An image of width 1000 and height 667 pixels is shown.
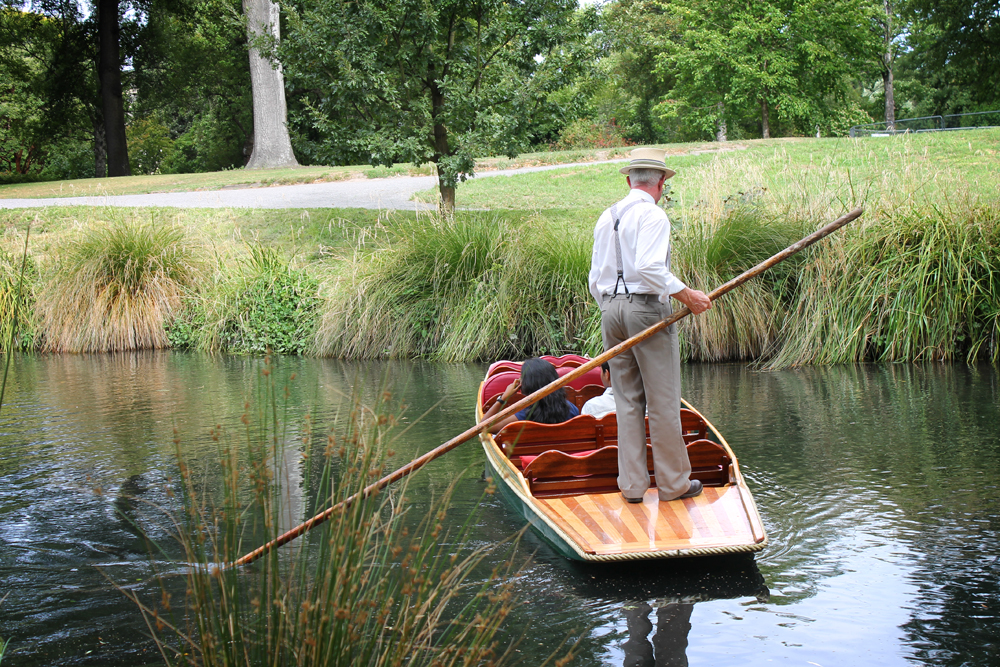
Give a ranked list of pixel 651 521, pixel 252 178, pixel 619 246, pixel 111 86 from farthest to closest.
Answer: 1. pixel 111 86
2. pixel 252 178
3. pixel 619 246
4. pixel 651 521

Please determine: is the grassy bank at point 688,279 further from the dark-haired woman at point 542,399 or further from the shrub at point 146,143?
the shrub at point 146,143

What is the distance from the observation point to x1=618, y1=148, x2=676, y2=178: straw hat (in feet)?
15.6

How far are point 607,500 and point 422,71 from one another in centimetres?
1080

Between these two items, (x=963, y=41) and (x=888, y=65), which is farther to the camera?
(x=888, y=65)

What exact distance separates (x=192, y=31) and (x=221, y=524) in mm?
31092

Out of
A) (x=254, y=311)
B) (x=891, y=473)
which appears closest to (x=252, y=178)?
(x=254, y=311)

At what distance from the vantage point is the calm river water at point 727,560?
12.4ft

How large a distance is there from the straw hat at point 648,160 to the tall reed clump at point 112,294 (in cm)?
1066

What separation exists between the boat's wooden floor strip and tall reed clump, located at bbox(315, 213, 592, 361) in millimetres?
6437

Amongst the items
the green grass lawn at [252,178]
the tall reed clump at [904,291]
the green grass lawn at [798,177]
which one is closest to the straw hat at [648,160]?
the tall reed clump at [904,291]

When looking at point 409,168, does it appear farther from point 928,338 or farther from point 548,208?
point 928,338

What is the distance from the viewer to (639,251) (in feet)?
15.1

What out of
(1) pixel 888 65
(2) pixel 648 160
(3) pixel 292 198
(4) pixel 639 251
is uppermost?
(1) pixel 888 65

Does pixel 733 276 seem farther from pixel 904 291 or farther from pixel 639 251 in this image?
pixel 639 251
